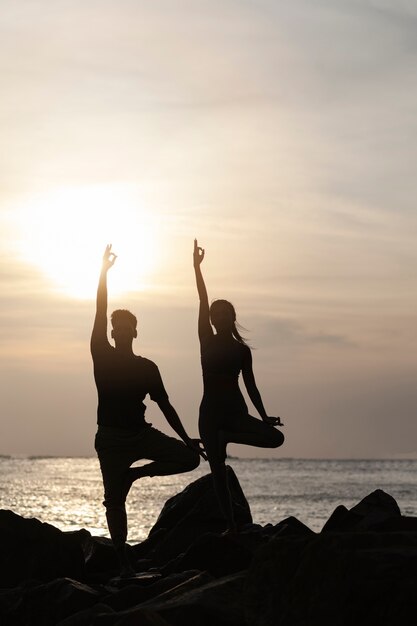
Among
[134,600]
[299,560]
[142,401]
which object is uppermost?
[142,401]

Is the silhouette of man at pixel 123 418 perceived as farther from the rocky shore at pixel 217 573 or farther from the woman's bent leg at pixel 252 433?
the rocky shore at pixel 217 573

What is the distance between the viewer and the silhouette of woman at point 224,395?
1049 cm

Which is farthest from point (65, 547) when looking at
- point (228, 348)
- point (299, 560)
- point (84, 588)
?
point (299, 560)

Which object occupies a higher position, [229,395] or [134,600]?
[229,395]

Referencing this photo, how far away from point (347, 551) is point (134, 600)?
2779 millimetres

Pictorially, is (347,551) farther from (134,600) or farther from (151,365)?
(151,365)

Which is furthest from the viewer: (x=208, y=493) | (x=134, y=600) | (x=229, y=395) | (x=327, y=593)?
(x=208, y=493)

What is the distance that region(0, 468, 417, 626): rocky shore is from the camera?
663cm

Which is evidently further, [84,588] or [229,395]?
[229,395]

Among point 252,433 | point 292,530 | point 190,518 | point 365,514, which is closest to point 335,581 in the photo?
point 252,433

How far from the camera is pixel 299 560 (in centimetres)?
695

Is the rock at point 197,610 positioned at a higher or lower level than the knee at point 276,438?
lower

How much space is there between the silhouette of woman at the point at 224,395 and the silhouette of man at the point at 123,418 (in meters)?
0.53

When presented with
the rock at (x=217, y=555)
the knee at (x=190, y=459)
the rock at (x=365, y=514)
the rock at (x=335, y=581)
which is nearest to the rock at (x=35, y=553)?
the rock at (x=217, y=555)
